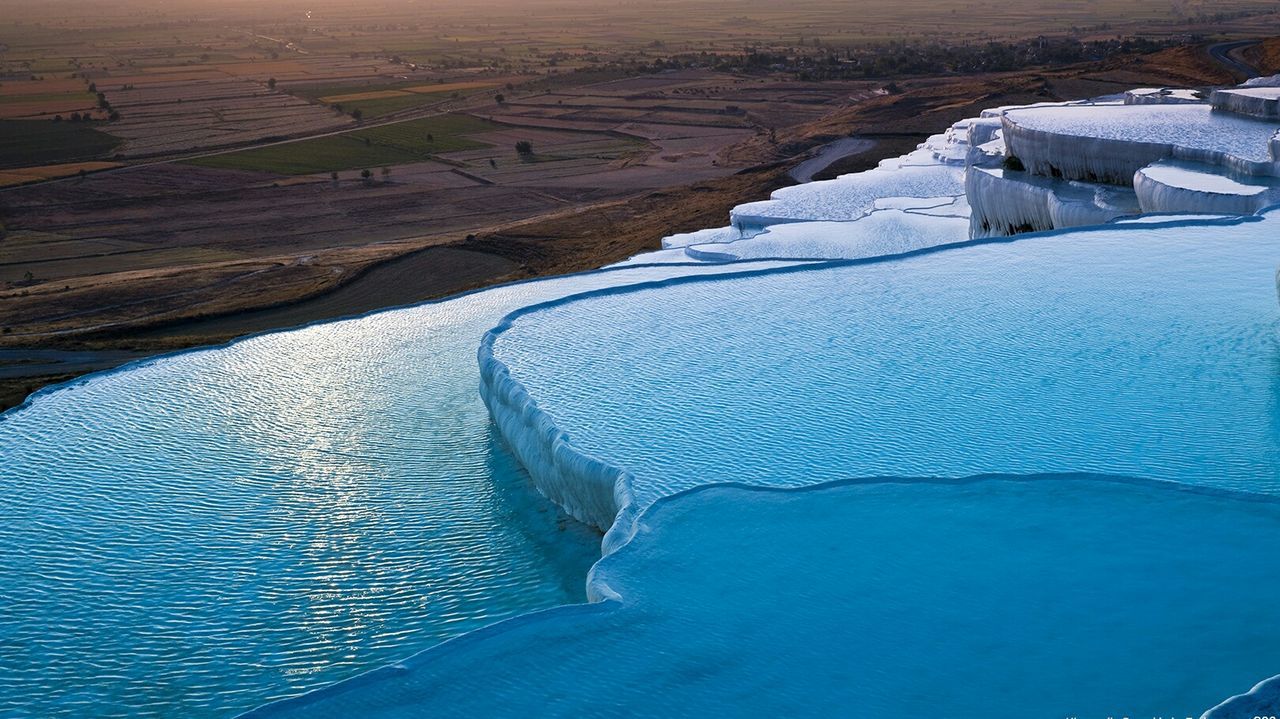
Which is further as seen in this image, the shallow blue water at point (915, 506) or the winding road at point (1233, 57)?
the winding road at point (1233, 57)

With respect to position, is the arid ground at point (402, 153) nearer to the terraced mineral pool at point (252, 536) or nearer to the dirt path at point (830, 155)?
the dirt path at point (830, 155)

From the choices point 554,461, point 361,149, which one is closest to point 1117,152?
point 554,461

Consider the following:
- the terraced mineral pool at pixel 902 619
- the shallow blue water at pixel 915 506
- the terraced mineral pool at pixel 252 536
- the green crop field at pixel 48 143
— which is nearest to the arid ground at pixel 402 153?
the green crop field at pixel 48 143

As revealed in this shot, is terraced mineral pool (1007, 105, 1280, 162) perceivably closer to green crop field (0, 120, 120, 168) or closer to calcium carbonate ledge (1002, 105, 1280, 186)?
calcium carbonate ledge (1002, 105, 1280, 186)

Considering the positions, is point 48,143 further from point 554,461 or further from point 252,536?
point 554,461

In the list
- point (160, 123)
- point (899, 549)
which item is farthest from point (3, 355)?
point (160, 123)

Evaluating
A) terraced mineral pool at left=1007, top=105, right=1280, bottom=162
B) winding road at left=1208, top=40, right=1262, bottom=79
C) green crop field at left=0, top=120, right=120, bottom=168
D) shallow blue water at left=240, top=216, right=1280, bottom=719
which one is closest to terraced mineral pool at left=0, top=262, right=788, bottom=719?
shallow blue water at left=240, top=216, right=1280, bottom=719
